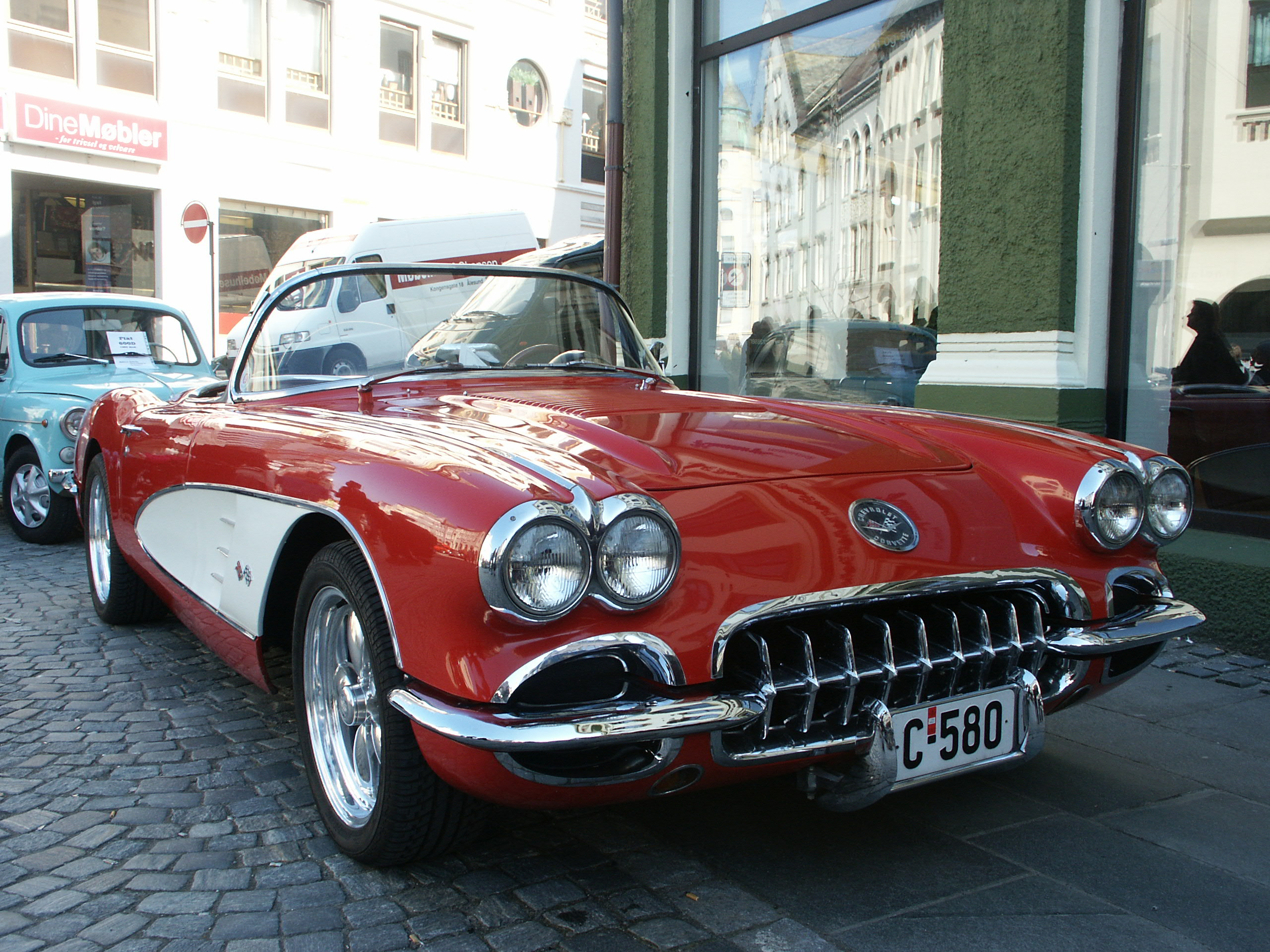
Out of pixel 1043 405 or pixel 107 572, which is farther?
pixel 1043 405

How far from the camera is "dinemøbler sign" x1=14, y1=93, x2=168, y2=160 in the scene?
14.6m

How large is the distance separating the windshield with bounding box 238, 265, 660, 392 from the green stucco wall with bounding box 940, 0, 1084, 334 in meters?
2.43

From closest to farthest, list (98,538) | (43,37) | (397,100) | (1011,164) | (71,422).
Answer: (98,538)
(1011,164)
(71,422)
(43,37)
(397,100)

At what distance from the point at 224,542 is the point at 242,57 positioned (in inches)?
643

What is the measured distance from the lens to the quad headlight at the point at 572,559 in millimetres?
1839

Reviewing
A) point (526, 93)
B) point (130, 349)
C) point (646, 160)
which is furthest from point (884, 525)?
point (526, 93)

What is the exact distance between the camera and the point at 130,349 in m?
7.67

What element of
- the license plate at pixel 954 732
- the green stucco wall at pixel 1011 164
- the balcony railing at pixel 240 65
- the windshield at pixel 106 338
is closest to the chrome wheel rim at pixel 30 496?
the windshield at pixel 106 338

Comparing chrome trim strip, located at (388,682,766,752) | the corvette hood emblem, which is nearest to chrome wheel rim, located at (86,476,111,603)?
chrome trim strip, located at (388,682,766,752)

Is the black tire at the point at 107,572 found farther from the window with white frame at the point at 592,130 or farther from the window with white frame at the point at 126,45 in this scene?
the window with white frame at the point at 592,130

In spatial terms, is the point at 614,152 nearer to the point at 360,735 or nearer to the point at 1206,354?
the point at 1206,354

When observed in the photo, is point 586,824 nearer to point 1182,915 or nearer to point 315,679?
point 315,679

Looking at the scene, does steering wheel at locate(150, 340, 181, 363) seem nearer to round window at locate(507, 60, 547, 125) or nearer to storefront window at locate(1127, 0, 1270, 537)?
storefront window at locate(1127, 0, 1270, 537)

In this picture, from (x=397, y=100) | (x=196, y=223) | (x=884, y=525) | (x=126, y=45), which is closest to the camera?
(x=884, y=525)
